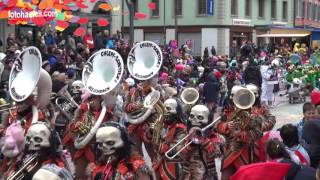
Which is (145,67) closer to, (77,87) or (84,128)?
(77,87)

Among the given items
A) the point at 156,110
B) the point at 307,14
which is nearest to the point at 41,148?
the point at 156,110

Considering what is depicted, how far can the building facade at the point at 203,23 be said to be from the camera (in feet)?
124

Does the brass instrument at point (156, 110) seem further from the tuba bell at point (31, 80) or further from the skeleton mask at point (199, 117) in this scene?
the tuba bell at point (31, 80)

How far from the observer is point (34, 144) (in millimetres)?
5133

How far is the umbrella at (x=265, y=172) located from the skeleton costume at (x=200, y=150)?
304 cm

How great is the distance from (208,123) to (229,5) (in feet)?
106

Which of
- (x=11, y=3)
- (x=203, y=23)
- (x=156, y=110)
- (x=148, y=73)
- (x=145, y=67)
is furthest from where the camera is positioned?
(x=203, y=23)

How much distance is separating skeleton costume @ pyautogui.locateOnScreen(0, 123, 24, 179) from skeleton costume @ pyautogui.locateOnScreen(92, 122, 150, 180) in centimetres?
93

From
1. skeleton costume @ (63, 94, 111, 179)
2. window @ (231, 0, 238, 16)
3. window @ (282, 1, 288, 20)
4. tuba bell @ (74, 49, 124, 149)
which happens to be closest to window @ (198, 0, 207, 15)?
window @ (231, 0, 238, 16)

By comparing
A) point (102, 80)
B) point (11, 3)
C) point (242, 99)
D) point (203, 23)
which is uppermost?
point (203, 23)

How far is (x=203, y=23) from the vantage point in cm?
3834

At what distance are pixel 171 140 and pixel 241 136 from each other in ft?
2.69

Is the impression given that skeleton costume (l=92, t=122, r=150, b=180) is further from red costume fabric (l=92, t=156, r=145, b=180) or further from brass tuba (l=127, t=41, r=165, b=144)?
brass tuba (l=127, t=41, r=165, b=144)

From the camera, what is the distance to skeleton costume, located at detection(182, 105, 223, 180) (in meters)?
6.77
